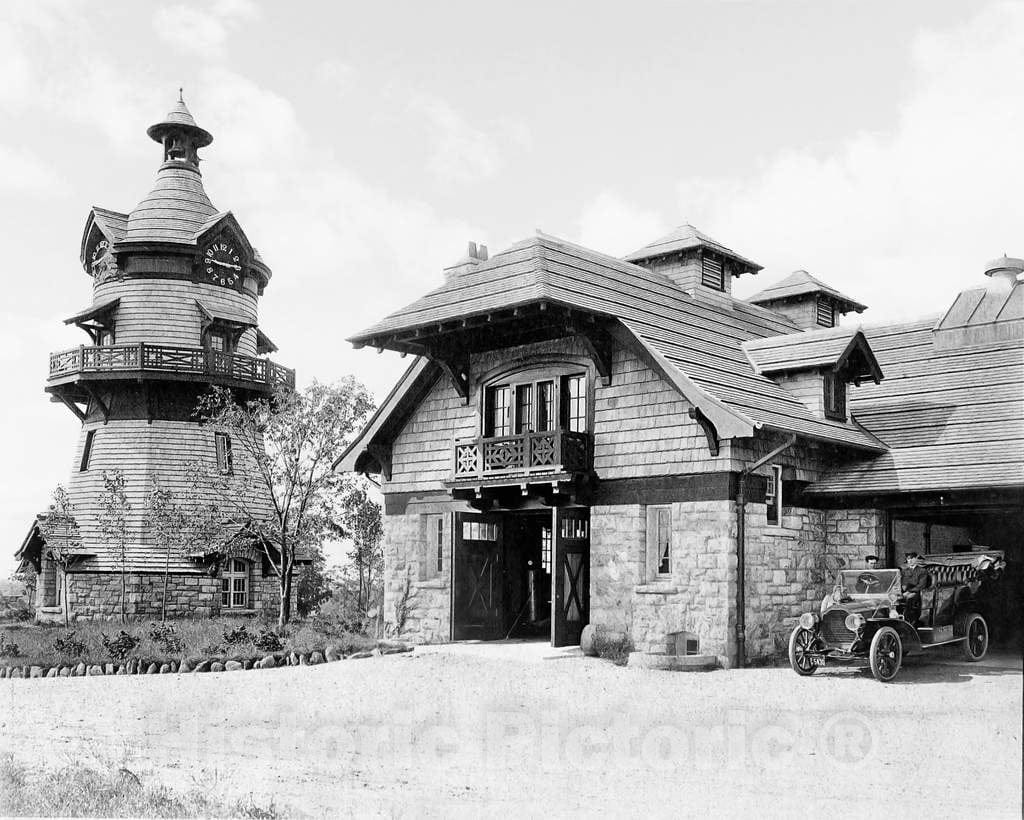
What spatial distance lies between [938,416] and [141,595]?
22.9m

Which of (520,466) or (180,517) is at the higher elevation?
(520,466)

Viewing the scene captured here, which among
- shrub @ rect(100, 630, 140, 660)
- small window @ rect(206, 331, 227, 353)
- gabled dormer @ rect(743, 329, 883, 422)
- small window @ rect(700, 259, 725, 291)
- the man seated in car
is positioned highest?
small window @ rect(700, 259, 725, 291)

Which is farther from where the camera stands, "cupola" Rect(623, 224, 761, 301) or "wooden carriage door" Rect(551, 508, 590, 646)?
"cupola" Rect(623, 224, 761, 301)

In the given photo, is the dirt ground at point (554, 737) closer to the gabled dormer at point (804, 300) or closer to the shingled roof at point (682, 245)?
the shingled roof at point (682, 245)

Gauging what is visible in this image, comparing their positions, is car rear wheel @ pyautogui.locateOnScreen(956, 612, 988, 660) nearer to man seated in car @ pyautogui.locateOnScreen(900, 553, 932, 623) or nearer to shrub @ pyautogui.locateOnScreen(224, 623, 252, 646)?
man seated in car @ pyautogui.locateOnScreen(900, 553, 932, 623)

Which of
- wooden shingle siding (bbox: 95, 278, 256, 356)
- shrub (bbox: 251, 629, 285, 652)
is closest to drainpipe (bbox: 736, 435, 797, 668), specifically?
shrub (bbox: 251, 629, 285, 652)

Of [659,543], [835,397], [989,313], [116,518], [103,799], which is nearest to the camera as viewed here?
[103,799]

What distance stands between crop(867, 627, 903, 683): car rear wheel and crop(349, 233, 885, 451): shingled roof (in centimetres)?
368

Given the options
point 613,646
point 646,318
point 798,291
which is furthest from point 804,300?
point 613,646

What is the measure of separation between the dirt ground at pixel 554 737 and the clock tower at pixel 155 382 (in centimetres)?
1405

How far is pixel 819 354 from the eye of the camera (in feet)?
70.7

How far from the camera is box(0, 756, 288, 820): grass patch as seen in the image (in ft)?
35.3

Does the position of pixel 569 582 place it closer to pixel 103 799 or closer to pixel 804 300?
pixel 103 799

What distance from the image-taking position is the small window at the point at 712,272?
91.5 feet
